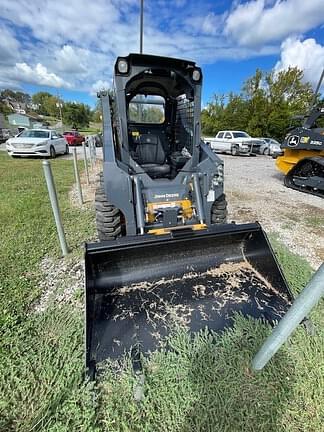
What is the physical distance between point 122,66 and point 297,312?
2839 millimetres

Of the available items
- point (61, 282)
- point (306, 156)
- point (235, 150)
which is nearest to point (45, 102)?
point (235, 150)

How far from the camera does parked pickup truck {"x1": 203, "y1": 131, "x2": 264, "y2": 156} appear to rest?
1666 cm

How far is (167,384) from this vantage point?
1.54 meters

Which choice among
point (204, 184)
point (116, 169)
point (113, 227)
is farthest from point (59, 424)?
point (204, 184)

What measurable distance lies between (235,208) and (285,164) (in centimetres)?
339

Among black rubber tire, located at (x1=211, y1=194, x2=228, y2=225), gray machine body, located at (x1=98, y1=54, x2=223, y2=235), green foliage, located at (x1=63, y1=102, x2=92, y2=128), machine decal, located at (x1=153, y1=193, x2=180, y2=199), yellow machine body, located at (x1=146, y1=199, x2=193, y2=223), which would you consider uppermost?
green foliage, located at (x1=63, y1=102, x2=92, y2=128)

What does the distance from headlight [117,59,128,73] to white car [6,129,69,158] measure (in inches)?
438

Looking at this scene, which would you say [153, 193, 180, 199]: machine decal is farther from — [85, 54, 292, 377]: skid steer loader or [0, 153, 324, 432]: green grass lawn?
[0, 153, 324, 432]: green grass lawn

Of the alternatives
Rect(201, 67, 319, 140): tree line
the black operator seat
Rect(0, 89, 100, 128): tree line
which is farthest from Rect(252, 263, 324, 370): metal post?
Rect(0, 89, 100, 128): tree line

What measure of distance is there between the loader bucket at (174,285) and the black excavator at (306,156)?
5.10 metres

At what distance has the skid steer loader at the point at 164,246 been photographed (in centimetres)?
192

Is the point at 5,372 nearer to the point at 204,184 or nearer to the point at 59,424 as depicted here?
the point at 59,424

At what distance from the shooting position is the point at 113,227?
9.48 feet

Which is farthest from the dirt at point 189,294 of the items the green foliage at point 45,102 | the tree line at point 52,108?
the green foliage at point 45,102
